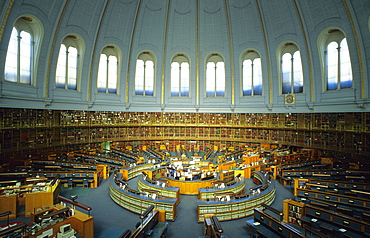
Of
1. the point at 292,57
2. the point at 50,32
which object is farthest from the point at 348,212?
the point at 50,32

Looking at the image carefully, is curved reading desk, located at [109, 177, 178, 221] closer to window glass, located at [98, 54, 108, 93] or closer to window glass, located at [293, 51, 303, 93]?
window glass, located at [98, 54, 108, 93]

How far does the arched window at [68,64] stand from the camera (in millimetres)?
19219

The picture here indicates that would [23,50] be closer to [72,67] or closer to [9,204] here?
[72,67]

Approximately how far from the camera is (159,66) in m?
23.9

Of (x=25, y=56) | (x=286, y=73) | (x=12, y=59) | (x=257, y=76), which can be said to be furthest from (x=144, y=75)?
(x=286, y=73)

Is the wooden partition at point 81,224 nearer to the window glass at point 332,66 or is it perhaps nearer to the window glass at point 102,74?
the window glass at point 102,74

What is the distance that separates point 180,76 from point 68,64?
11.6 metres

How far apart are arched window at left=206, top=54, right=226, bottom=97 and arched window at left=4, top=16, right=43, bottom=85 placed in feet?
53.6

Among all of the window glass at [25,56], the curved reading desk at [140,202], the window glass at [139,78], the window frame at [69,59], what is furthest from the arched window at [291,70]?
the window glass at [25,56]

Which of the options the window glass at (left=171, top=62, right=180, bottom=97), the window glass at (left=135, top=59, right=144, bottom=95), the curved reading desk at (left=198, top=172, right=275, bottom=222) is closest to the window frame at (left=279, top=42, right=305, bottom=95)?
the window glass at (left=171, top=62, right=180, bottom=97)

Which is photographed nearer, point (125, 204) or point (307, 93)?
point (125, 204)

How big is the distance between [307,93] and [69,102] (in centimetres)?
2179

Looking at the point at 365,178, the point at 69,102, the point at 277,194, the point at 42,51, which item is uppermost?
the point at 42,51

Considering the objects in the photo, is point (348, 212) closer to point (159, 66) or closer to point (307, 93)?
point (307, 93)
